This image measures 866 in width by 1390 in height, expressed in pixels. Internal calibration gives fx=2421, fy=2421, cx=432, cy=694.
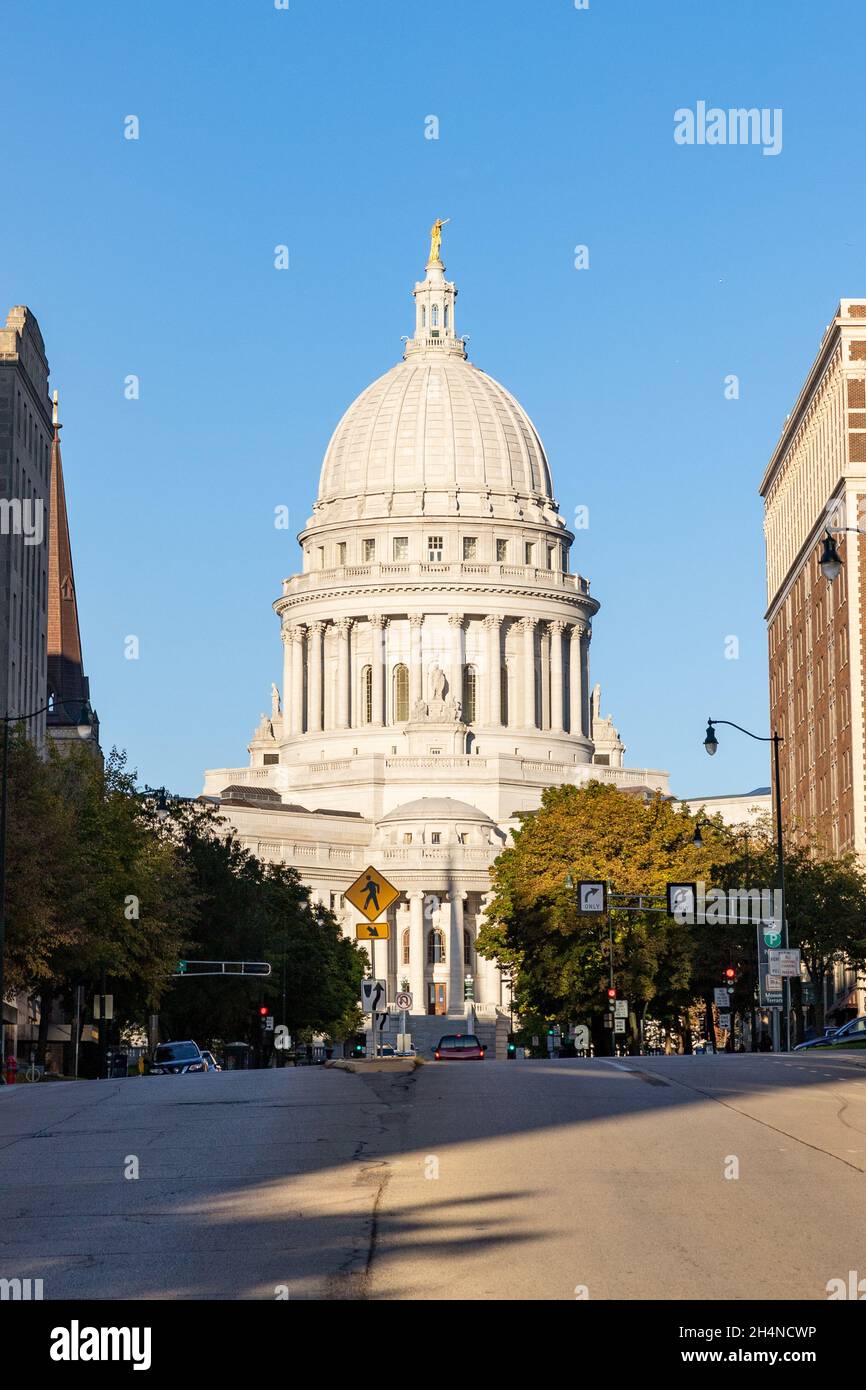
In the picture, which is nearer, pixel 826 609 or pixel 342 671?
pixel 826 609

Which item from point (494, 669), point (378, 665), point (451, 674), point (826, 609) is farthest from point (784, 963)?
point (378, 665)

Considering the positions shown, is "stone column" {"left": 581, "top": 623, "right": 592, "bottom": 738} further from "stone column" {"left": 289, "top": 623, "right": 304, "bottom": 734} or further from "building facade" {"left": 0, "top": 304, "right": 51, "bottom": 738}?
"building facade" {"left": 0, "top": 304, "right": 51, "bottom": 738}

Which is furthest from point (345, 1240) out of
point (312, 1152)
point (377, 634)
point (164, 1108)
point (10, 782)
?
point (377, 634)

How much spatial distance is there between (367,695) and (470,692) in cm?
810

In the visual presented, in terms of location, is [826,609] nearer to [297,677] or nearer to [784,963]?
[784,963]

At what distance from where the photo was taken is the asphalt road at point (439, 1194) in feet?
42.5

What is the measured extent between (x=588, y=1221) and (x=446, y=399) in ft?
602

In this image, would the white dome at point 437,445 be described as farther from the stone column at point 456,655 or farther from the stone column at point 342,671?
the stone column at point 342,671

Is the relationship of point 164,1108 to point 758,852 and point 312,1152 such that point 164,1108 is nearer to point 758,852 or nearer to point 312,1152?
point 312,1152

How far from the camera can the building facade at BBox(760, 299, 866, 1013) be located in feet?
330

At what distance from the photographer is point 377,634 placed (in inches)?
7461

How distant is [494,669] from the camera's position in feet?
619

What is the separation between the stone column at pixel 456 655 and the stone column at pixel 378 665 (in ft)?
17.5

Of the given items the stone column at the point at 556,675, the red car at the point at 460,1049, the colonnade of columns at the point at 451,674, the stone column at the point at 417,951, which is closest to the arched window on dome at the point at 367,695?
the colonnade of columns at the point at 451,674
